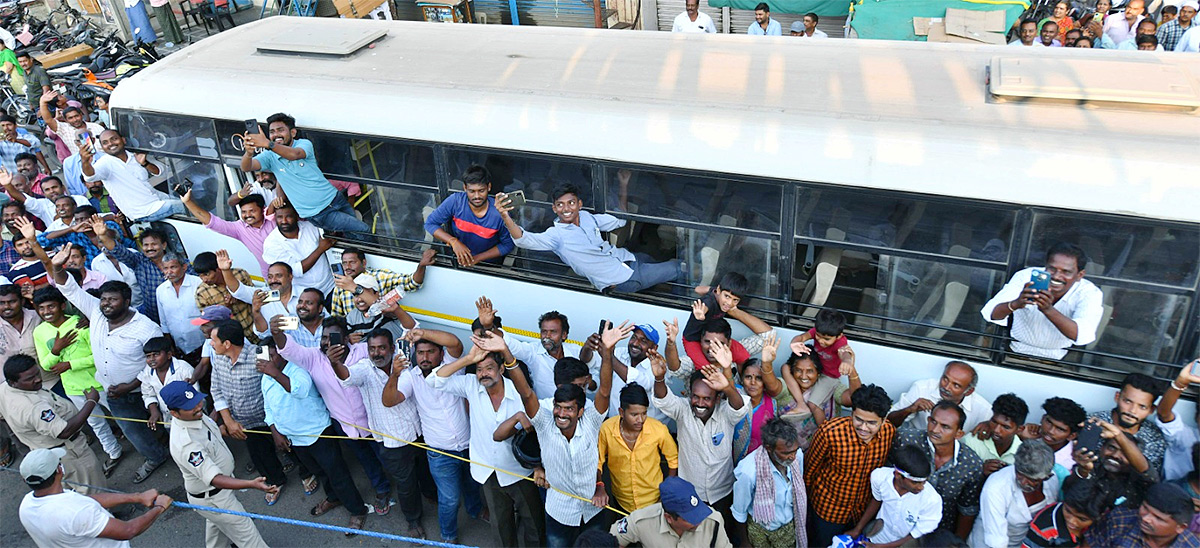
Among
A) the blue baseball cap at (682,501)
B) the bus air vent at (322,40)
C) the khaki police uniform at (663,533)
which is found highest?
the bus air vent at (322,40)

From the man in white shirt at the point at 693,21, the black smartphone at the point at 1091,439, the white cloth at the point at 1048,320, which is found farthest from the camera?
the man in white shirt at the point at 693,21

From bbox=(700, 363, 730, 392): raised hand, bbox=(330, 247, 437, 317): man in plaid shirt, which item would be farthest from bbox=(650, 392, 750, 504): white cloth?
bbox=(330, 247, 437, 317): man in plaid shirt

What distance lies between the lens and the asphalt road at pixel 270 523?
18.1ft

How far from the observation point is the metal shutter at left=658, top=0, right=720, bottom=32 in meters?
12.0

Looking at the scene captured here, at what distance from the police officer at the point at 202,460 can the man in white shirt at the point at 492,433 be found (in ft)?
4.23

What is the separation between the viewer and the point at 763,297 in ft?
16.0

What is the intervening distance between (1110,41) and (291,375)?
904 cm

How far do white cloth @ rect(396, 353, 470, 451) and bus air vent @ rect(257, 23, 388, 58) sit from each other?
103 inches

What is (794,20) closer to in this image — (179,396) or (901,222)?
(901,222)

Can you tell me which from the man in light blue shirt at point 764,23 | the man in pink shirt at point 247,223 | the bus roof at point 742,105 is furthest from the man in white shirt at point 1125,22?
the man in pink shirt at point 247,223

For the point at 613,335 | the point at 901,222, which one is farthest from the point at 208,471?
the point at 901,222

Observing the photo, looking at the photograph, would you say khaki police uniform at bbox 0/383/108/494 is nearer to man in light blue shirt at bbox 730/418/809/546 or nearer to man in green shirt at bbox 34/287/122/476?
man in green shirt at bbox 34/287/122/476

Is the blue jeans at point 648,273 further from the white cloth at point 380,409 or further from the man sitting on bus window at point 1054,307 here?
the man sitting on bus window at point 1054,307

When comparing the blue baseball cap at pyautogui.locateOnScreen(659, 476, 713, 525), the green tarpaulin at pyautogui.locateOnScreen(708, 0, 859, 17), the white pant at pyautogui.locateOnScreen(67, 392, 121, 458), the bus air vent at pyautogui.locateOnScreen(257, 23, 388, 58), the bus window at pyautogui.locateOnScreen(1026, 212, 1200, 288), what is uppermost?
the bus air vent at pyautogui.locateOnScreen(257, 23, 388, 58)
